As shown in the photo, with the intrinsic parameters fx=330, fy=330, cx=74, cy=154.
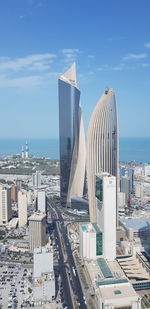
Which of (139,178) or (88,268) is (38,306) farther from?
(139,178)

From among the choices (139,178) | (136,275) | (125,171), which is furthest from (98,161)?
(139,178)

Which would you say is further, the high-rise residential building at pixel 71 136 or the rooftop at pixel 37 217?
the high-rise residential building at pixel 71 136

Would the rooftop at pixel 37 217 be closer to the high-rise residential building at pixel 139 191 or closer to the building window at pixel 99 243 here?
the building window at pixel 99 243

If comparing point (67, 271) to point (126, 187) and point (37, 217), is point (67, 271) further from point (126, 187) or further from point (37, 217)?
point (126, 187)

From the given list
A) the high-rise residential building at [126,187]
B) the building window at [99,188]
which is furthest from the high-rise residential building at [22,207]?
the high-rise residential building at [126,187]

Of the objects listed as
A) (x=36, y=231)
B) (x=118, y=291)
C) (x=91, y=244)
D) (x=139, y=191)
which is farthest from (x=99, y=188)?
(x=139, y=191)

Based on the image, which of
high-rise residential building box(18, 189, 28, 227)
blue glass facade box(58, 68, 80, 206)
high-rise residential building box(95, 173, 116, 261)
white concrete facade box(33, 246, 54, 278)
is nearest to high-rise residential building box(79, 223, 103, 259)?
high-rise residential building box(95, 173, 116, 261)
